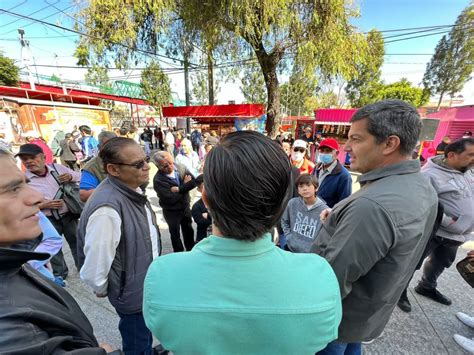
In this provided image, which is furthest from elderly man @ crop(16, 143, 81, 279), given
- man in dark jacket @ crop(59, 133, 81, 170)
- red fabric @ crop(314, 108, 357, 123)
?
red fabric @ crop(314, 108, 357, 123)

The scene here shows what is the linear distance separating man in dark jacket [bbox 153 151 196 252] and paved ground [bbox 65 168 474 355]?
46.3 inches

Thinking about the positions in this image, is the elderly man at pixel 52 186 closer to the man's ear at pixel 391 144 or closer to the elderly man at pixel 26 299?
the elderly man at pixel 26 299

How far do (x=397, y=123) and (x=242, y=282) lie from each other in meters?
1.16

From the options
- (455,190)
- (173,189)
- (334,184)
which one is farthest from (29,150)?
(455,190)

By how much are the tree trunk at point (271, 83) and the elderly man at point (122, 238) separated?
6.52 meters

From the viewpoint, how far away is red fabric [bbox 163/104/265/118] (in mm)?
12070

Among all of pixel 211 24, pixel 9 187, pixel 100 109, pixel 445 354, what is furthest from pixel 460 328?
pixel 100 109

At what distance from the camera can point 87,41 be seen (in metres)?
6.65

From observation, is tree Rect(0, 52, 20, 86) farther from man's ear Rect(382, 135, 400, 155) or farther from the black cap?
man's ear Rect(382, 135, 400, 155)

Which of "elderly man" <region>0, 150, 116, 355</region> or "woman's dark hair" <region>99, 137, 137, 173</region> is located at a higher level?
"woman's dark hair" <region>99, 137, 137, 173</region>

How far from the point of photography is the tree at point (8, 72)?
23.4 meters

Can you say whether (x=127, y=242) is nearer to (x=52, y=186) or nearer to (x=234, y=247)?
(x=234, y=247)

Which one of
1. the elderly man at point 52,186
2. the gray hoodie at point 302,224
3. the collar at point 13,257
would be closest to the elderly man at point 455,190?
the gray hoodie at point 302,224

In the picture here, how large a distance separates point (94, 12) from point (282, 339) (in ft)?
27.6
